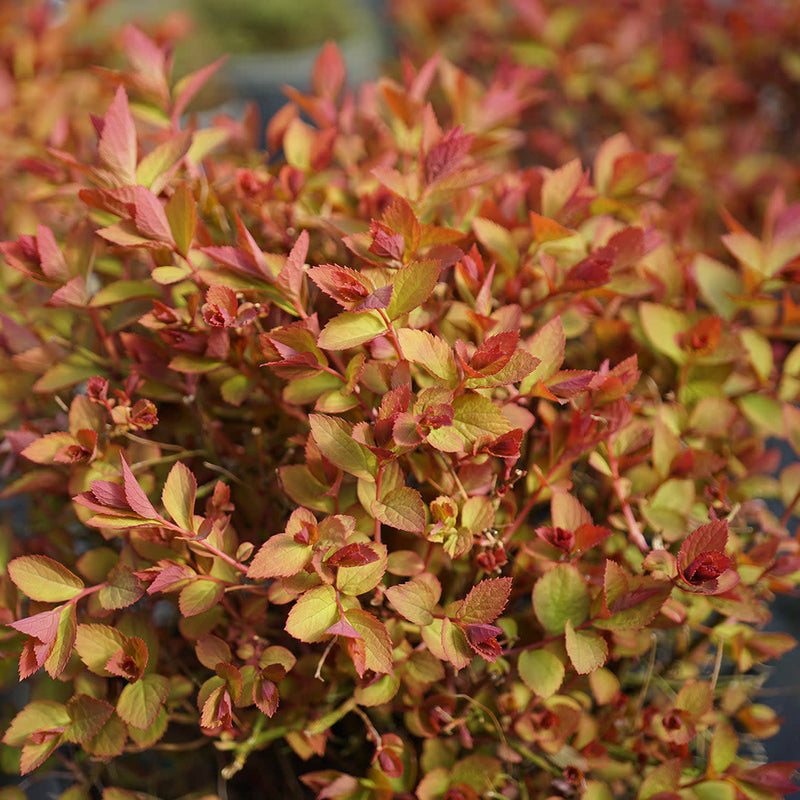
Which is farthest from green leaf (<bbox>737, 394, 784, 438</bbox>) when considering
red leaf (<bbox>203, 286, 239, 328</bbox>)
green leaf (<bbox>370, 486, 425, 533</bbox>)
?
red leaf (<bbox>203, 286, 239, 328</bbox>)

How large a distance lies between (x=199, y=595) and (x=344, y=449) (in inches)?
7.3

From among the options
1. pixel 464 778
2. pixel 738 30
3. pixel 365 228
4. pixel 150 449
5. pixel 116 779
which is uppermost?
pixel 738 30

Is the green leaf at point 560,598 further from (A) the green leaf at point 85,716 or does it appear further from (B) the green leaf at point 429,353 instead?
(A) the green leaf at point 85,716

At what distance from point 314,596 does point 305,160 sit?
57 centimetres

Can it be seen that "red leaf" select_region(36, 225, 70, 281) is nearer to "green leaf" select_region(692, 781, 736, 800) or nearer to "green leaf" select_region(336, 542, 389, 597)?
"green leaf" select_region(336, 542, 389, 597)

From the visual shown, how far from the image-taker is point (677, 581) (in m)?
0.64

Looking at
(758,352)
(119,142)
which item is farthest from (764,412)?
(119,142)

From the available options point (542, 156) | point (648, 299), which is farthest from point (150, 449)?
point (542, 156)

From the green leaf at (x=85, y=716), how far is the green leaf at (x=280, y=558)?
0.21 m

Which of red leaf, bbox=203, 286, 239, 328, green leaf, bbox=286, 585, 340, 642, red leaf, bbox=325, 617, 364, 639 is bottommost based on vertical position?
green leaf, bbox=286, 585, 340, 642

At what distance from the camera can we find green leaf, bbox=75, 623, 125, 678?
0.68 m

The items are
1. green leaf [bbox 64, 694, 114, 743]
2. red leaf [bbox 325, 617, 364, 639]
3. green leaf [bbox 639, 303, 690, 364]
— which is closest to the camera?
red leaf [bbox 325, 617, 364, 639]

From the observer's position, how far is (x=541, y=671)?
2.22 ft

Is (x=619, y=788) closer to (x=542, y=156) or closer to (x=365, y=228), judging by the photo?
(x=365, y=228)
